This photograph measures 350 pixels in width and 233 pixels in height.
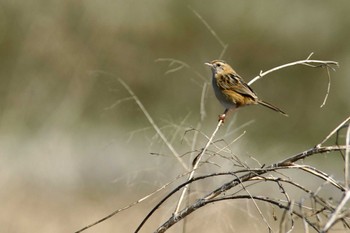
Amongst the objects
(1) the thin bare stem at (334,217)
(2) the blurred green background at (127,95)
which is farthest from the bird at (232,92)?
(1) the thin bare stem at (334,217)

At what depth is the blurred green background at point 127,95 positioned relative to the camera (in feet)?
29.4

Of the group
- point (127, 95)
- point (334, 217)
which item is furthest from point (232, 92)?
point (127, 95)

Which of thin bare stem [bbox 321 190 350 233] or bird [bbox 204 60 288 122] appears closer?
thin bare stem [bbox 321 190 350 233]

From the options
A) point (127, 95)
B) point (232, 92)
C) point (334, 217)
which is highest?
point (127, 95)

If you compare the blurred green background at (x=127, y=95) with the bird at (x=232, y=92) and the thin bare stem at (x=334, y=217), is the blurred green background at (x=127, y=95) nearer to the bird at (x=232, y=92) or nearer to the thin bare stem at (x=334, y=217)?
the bird at (x=232, y=92)

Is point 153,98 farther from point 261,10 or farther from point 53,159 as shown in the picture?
point 53,159

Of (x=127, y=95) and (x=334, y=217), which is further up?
(x=127, y=95)

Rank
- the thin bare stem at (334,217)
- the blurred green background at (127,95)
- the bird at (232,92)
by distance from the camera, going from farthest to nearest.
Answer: the blurred green background at (127,95)
the bird at (232,92)
the thin bare stem at (334,217)

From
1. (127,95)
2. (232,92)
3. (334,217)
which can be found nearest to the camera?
(334,217)

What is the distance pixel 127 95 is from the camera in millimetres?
13070

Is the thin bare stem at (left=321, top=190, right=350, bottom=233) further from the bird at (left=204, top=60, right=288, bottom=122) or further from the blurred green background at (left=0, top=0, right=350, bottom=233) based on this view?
the bird at (left=204, top=60, right=288, bottom=122)

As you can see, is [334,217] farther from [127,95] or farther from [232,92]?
[127,95]

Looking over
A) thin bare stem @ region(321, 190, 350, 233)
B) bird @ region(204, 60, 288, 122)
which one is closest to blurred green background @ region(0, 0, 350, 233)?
bird @ region(204, 60, 288, 122)

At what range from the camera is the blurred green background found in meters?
8.97
